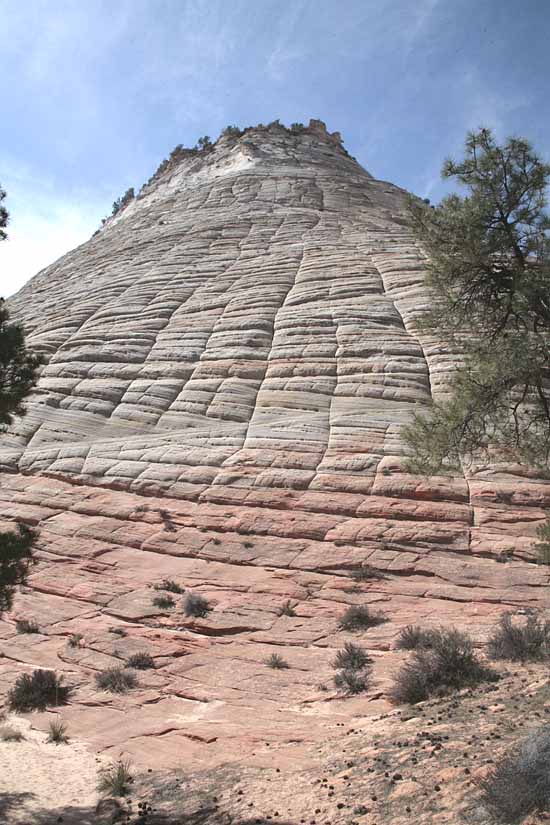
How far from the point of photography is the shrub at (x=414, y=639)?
9759 millimetres

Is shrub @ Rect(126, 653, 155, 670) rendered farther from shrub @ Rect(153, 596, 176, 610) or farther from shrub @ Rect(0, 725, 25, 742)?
shrub @ Rect(0, 725, 25, 742)

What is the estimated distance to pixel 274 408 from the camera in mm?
17875

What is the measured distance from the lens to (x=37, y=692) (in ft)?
32.3

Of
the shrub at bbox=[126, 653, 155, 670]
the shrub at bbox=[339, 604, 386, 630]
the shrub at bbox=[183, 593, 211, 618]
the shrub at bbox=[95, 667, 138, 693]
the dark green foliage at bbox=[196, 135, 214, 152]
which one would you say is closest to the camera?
the shrub at bbox=[95, 667, 138, 693]

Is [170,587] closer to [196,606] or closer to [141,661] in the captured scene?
[196,606]

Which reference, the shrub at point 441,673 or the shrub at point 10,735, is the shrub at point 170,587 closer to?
the shrub at point 10,735

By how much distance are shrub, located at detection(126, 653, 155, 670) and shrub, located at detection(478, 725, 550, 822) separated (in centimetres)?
657

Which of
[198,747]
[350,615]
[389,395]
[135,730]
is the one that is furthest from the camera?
[389,395]

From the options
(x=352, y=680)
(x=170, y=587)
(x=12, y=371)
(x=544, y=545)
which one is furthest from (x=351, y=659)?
(x=12, y=371)

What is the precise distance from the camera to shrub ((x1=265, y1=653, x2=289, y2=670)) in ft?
32.9

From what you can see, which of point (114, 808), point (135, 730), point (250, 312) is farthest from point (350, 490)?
point (250, 312)

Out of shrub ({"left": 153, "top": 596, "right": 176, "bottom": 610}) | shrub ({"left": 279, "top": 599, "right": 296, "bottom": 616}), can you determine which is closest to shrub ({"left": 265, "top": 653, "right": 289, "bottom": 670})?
shrub ({"left": 279, "top": 599, "right": 296, "bottom": 616})

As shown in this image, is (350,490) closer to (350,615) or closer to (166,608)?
(350,615)

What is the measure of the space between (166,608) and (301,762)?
527 centimetres
